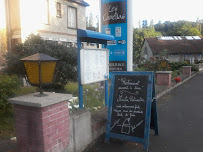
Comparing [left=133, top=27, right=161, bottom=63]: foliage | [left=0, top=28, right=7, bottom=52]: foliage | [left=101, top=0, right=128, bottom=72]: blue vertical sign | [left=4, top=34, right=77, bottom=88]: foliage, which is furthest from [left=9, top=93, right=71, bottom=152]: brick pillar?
[left=133, top=27, right=161, bottom=63]: foliage

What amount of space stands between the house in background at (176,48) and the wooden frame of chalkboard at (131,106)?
3840cm

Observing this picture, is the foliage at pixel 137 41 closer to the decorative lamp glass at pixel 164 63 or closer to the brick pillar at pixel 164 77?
the decorative lamp glass at pixel 164 63

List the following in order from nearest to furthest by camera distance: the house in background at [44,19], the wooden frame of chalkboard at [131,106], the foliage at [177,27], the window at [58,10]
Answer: the wooden frame of chalkboard at [131,106], the house in background at [44,19], the window at [58,10], the foliage at [177,27]

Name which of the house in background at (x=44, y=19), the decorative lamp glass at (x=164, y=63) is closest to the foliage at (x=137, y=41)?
the house in background at (x=44, y=19)

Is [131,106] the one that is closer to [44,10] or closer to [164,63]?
[164,63]

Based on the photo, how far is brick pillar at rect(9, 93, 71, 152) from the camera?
2564 mm

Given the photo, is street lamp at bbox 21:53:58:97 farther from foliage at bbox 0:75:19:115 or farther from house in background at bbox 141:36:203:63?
house in background at bbox 141:36:203:63

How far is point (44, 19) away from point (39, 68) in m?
12.8

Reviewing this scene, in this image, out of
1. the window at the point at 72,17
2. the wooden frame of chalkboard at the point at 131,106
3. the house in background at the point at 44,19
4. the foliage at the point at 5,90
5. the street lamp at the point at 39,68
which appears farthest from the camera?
the window at the point at 72,17

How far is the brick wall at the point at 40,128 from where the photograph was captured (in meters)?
2.57

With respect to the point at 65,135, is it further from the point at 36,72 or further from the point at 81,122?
the point at 36,72

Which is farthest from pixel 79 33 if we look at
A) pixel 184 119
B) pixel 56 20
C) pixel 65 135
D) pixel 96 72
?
pixel 56 20

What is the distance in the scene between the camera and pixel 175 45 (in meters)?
44.1

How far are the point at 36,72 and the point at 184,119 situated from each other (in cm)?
428
